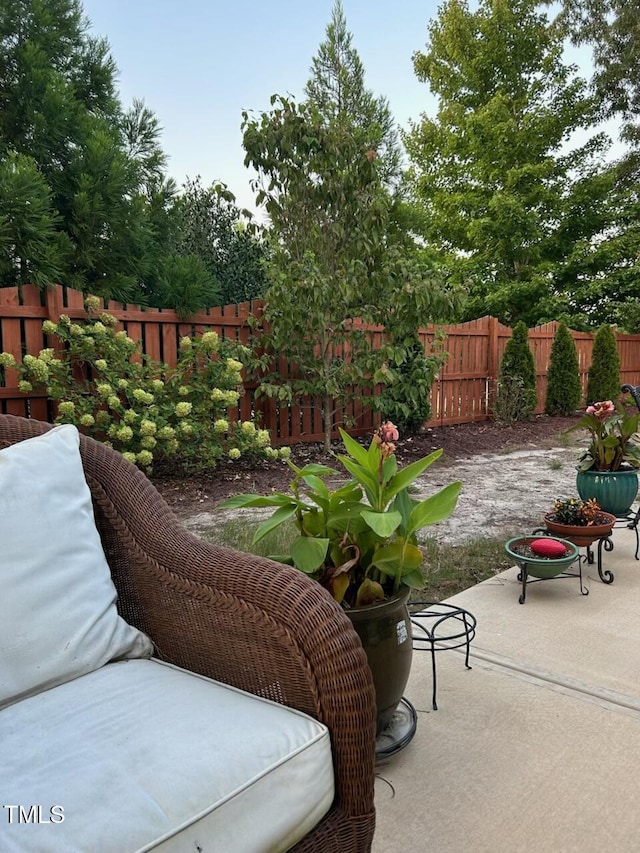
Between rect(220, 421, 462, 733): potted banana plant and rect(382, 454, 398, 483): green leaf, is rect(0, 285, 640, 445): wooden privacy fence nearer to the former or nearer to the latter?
rect(220, 421, 462, 733): potted banana plant

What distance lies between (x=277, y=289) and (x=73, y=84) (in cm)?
230

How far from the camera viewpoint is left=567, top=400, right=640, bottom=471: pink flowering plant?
2.80m

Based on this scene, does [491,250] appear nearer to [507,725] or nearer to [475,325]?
Result: [475,325]

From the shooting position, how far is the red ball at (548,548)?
7.45 ft

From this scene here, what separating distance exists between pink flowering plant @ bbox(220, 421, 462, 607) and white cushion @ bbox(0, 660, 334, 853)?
16.5 inches

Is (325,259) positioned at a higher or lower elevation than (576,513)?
higher

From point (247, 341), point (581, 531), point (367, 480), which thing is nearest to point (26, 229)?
point (247, 341)

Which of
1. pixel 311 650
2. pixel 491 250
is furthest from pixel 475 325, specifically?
pixel 311 650

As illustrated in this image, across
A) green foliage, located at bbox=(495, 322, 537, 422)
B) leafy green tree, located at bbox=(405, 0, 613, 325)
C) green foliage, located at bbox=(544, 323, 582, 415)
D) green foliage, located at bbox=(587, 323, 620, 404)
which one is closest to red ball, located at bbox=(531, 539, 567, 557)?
green foliage, located at bbox=(495, 322, 537, 422)

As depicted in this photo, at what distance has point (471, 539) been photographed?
3195mm

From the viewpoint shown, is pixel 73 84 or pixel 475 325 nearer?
pixel 73 84

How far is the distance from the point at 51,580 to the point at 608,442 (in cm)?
257

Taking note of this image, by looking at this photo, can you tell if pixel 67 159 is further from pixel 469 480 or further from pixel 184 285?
pixel 469 480

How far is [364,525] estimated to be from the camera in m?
1.40
